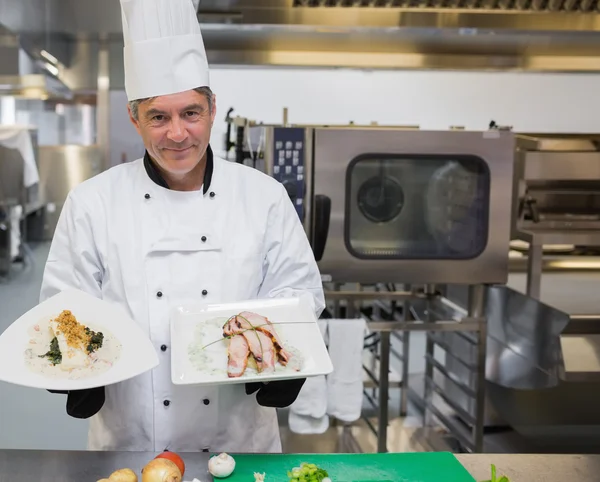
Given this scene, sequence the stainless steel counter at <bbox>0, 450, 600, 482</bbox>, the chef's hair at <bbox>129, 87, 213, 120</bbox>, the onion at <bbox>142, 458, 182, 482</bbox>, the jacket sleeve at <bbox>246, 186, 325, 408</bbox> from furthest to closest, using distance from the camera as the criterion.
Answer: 1. the jacket sleeve at <bbox>246, 186, 325, 408</bbox>
2. the chef's hair at <bbox>129, 87, 213, 120</bbox>
3. the stainless steel counter at <bbox>0, 450, 600, 482</bbox>
4. the onion at <bbox>142, 458, 182, 482</bbox>

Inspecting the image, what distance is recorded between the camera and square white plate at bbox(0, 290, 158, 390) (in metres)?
1.36

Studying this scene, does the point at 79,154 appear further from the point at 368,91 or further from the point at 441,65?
the point at 368,91

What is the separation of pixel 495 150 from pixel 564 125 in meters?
2.33

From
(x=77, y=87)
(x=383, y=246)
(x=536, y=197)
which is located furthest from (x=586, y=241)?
(x=77, y=87)

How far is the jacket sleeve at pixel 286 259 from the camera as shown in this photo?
5.56 ft

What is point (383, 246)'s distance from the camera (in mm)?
2781

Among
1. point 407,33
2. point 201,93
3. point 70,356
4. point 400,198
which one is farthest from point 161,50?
point 407,33

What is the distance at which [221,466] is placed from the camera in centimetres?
130

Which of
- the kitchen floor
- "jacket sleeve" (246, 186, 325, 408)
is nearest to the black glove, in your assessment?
"jacket sleeve" (246, 186, 325, 408)

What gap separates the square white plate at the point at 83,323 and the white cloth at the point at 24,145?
1.23 m

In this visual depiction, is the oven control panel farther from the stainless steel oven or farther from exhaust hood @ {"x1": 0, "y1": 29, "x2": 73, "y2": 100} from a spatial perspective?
exhaust hood @ {"x1": 0, "y1": 29, "x2": 73, "y2": 100}

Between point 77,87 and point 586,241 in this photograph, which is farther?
point 586,241

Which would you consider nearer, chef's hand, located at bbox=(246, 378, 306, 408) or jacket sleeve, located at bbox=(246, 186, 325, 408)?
chef's hand, located at bbox=(246, 378, 306, 408)

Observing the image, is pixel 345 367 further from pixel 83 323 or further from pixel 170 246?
pixel 83 323
